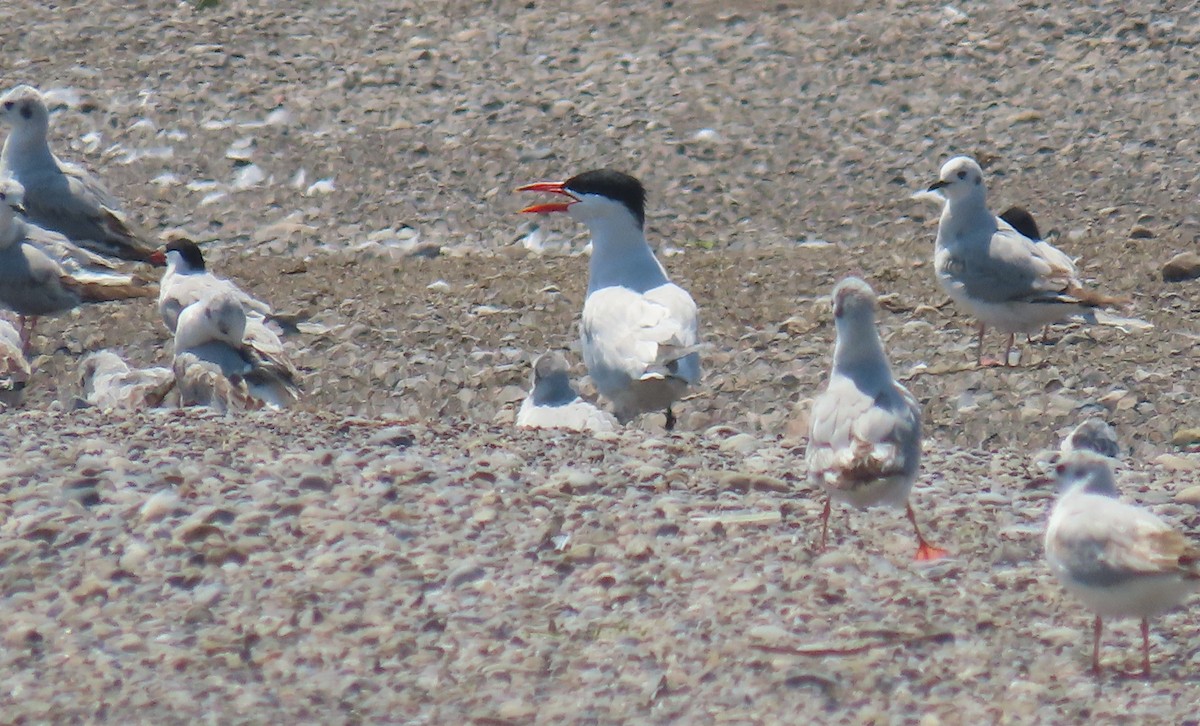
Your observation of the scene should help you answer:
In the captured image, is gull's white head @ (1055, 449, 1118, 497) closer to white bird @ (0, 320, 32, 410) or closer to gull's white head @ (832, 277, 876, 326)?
gull's white head @ (832, 277, 876, 326)

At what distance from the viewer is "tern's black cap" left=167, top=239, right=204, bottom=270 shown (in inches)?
428

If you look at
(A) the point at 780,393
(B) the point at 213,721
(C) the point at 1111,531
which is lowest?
(A) the point at 780,393

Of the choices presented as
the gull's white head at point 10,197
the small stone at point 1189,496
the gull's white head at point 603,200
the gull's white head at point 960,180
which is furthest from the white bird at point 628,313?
the gull's white head at point 10,197

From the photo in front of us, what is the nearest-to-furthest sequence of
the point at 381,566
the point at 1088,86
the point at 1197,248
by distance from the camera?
1. the point at 381,566
2. the point at 1197,248
3. the point at 1088,86

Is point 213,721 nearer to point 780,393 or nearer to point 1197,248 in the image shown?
point 780,393

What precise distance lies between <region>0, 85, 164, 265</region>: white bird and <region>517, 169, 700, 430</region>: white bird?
421 cm

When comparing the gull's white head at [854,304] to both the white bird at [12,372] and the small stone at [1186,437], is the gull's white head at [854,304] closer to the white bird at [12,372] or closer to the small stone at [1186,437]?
the small stone at [1186,437]

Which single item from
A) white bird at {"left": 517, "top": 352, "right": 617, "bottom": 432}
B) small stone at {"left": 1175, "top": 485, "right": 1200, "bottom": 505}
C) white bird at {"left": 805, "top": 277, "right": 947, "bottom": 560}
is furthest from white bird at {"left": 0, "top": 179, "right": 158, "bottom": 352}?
small stone at {"left": 1175, "top": 485, "right": 1200, "bottom": 505}

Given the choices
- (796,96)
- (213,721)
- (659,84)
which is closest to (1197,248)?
(796,96)

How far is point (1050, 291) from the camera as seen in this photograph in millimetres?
9508

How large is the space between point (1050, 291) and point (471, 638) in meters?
5.26

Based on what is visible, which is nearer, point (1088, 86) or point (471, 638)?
point (471, 638)

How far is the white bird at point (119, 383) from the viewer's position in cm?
946

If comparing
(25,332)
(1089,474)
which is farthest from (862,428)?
(25,332)
